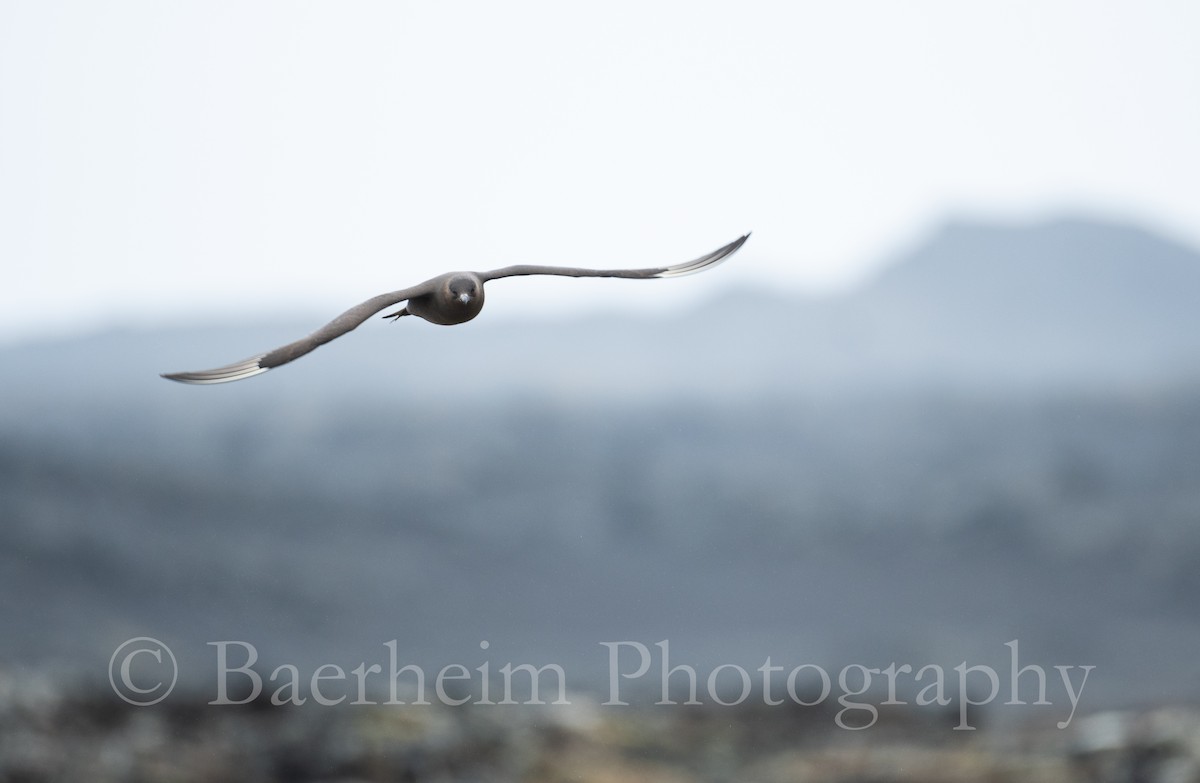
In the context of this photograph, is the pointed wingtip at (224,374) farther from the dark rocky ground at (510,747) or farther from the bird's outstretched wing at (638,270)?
the dark rocky ground at (510,747)

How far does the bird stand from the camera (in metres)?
6.99

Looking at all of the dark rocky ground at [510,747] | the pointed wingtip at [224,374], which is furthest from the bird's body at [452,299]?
the dark rocky ground at [510,747]

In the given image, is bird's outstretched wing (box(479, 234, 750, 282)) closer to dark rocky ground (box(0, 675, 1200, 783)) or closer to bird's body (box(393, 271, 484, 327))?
bird's body (box(393, 271, 484, 327))

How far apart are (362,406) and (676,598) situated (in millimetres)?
59676

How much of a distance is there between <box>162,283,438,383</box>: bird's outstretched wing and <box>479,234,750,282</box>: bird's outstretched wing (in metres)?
0.58

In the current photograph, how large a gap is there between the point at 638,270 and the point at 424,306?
189cm

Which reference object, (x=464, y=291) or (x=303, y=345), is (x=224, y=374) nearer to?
(x=303, y=345)

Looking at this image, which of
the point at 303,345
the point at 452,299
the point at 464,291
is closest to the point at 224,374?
the point at 303,345

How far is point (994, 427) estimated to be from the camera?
525 ft

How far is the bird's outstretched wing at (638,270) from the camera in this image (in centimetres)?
828

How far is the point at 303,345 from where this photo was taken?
278 inches

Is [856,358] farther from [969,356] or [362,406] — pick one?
[362,406]

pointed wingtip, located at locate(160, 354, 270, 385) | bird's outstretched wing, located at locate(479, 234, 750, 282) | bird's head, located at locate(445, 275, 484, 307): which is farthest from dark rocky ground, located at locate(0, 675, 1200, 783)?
pointed wingtip, located at locate(160, 354, 270, 385)

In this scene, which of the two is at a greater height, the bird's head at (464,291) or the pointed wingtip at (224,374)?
the bird's head at (464,291)
